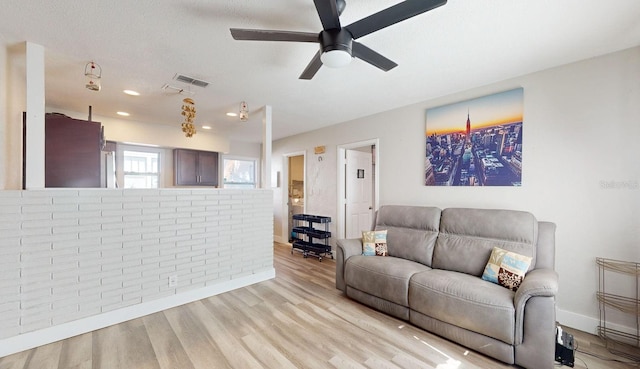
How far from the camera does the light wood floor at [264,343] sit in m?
1.87

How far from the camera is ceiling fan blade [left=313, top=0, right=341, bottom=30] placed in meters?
1.32

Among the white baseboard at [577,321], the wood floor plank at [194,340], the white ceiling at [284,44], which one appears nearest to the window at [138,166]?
the white ceiling at [284,44]

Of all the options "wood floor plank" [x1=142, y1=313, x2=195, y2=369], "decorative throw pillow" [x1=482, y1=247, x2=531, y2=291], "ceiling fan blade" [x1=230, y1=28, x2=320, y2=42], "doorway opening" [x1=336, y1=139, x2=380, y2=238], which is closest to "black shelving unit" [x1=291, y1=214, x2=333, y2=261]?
"doorway opening" [x1=336, y1=139, x2=380, y2=238]

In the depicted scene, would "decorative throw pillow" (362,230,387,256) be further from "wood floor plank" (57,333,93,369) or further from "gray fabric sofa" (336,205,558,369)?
"wood floor plank" (57,333,93,369)

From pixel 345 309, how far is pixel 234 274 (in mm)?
1524

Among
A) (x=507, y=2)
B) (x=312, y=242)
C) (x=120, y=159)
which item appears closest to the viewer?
(x=507, y=2)

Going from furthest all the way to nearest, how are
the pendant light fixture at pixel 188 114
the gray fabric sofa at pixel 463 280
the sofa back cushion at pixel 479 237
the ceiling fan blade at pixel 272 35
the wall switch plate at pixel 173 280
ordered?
the pendant light fixture at pixel 188 114 → the wall switch plate at pixel 173 280 → the sofa back cushion at pixel 479 237 → the gray fabric sofa at pixel 463 280 → the ceiling fan blade at pixel 272 35

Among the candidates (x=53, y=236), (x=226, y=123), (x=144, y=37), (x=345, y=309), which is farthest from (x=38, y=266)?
(x=226, y=123)

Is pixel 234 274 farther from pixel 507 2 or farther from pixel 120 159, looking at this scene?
pixel 507 2

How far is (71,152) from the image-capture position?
8.51 ft

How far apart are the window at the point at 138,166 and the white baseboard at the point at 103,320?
2777 mm

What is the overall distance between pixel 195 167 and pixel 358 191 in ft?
10.8

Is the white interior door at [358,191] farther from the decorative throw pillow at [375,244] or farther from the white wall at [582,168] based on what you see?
the white wall at [582,168]

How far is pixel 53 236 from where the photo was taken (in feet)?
7.09
